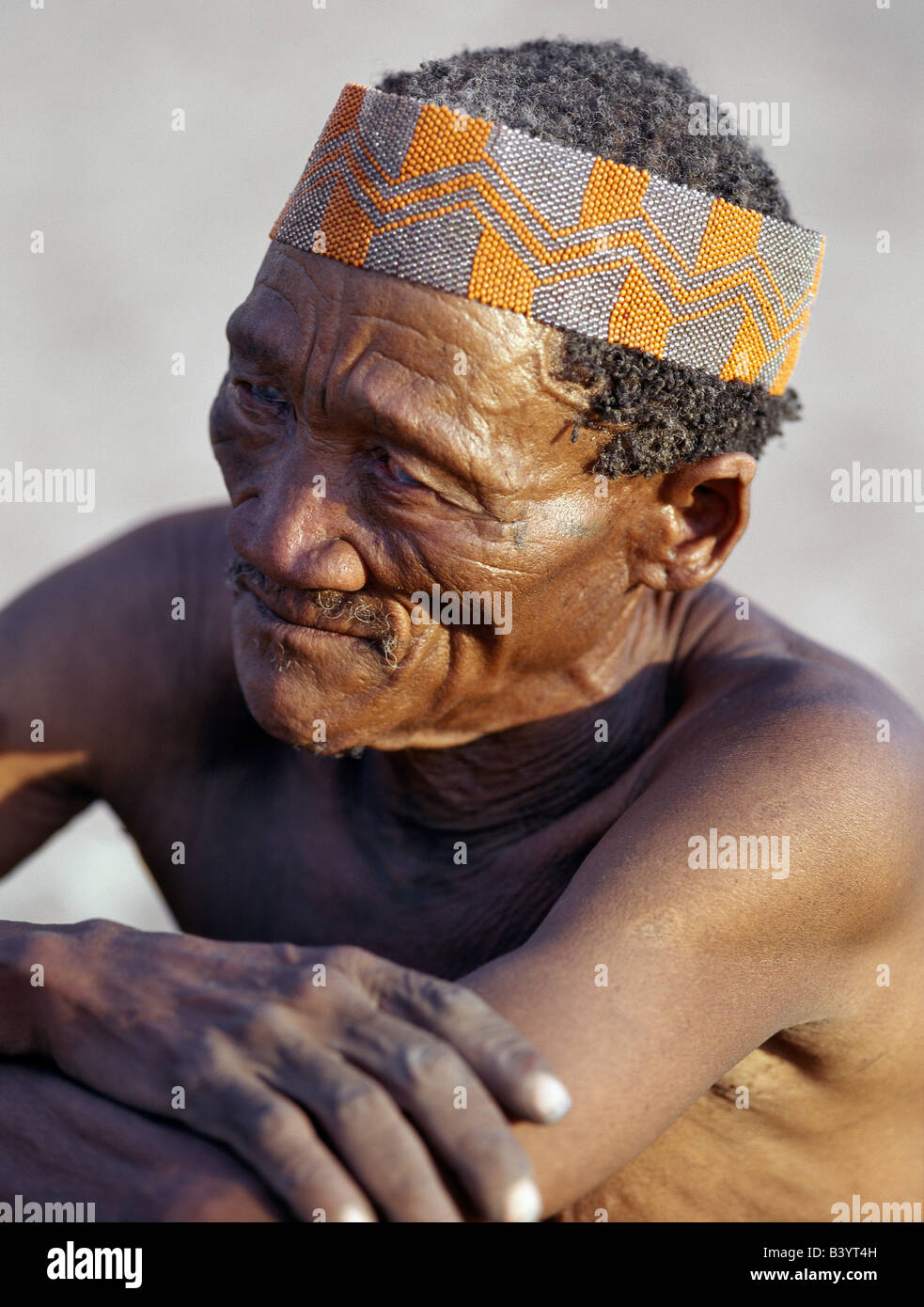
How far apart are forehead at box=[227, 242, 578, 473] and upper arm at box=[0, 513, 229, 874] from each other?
115 centimetres

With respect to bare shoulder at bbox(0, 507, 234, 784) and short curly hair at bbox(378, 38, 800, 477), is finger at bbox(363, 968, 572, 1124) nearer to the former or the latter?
short curly hair at bbox(378, 38, 800, 477)

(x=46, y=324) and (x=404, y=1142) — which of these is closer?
(x=404, y=1142)

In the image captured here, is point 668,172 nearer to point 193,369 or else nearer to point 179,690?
point 179,690

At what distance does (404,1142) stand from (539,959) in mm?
410

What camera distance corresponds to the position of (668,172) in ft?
8.85

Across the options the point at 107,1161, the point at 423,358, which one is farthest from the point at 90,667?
the point at 107,1161

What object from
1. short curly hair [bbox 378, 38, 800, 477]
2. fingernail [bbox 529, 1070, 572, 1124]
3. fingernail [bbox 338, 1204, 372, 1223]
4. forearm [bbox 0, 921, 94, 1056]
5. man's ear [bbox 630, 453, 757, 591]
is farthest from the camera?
man's ear [bbox 630, 453, 757, 591]

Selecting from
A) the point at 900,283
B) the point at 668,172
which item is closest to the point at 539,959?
the point at 668,172

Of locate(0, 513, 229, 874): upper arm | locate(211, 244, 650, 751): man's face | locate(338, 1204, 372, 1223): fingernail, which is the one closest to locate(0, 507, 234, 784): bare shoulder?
locate(0, 513, 229, 874): upper arm

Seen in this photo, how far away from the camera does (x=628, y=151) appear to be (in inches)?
105

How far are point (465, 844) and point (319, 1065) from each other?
44.4 inches

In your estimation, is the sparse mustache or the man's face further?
the sparse mustache

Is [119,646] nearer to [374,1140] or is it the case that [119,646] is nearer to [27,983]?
[27,983]

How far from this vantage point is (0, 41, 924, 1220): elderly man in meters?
2.24
